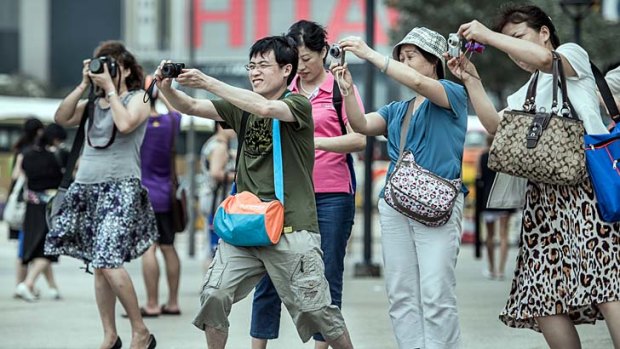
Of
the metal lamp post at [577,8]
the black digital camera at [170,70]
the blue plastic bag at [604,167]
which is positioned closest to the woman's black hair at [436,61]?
the blue plastic bag at [604,167]

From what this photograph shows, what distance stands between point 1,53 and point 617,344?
6285 centimetres

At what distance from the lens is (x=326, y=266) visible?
22.8 feet

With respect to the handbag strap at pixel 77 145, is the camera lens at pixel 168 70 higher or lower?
higher

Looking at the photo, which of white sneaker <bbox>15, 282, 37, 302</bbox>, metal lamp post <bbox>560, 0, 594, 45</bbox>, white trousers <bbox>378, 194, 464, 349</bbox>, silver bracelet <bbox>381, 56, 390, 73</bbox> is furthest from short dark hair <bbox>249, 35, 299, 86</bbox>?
metal lamp post <bbox>560, 0, 594, 45</bbox>

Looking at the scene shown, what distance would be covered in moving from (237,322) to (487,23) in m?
16.4

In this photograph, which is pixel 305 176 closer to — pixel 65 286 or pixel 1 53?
pixel 65 286

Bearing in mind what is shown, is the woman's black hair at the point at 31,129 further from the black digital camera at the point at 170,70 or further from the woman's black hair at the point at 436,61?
the black digital camera at the point at 170,70

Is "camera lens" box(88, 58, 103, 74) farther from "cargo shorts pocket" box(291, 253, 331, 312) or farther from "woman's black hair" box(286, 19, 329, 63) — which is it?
"cargo shorts pocket" box(291, 253, 331, 312)

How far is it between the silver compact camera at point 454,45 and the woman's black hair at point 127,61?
2.99m

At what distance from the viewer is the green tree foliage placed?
25.5 m

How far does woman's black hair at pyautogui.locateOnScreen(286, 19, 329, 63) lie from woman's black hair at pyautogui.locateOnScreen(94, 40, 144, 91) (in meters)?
1.58

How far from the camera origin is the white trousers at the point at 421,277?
6070 millimetres

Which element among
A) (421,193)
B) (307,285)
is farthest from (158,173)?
(421,193)

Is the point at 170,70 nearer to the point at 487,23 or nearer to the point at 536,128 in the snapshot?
the point at 536,128
